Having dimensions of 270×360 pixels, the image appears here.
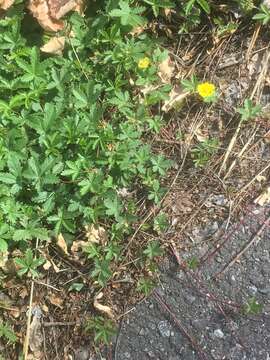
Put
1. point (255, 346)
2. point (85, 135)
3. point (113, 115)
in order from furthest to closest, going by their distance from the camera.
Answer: point (113, 115) < point (85, 135) < point (255, 346)

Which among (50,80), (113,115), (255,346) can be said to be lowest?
(255,346)

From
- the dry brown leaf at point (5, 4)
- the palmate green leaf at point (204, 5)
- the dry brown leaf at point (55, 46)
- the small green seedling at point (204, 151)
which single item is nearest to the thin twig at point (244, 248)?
the small green seedling at point (204, 151)

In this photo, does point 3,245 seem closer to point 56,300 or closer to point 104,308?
point 56,300

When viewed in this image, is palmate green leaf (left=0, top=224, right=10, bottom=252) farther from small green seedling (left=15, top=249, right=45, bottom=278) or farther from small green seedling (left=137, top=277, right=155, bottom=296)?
small green seedling (left=137, top=277, right=155, bottom=296)

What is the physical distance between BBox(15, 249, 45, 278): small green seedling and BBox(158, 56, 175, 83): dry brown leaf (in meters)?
1.08

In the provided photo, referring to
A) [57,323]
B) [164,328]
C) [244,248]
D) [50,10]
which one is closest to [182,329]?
[164,328]

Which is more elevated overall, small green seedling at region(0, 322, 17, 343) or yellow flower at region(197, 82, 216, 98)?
yellow flower at region(197, 82, 216, 98)

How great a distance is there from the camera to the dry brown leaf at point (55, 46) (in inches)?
124

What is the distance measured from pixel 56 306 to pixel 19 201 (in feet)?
1.66

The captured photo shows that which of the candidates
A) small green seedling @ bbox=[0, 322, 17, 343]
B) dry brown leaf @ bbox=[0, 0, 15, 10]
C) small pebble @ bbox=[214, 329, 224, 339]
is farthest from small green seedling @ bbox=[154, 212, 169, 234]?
dry brown leaf @ bbox=[0, 0, 15, 10]

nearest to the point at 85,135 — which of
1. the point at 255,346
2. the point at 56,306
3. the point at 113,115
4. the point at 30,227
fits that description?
the point at 113,115

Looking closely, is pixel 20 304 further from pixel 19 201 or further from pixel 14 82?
pixel 14 82

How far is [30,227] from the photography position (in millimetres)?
2867

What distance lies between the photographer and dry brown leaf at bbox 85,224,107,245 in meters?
2.98
